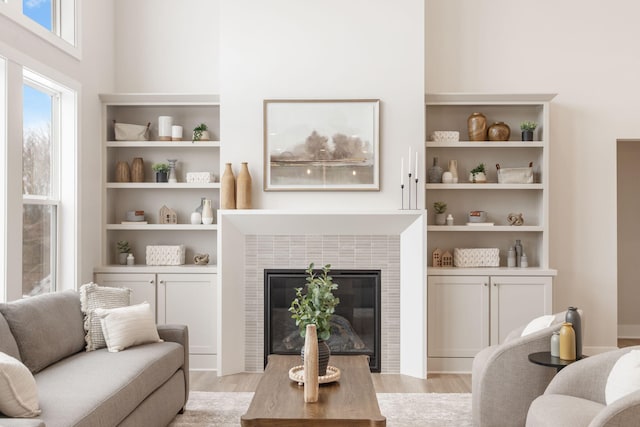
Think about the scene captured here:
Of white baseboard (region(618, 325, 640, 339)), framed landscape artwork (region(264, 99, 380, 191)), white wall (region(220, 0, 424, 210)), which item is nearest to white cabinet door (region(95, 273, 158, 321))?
white wall (region(220, 0, 424, 210))

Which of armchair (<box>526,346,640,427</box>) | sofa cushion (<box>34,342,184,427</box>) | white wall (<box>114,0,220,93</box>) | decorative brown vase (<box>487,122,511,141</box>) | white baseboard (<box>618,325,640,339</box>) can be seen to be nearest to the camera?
armchair (<box>526,346,640,427</box>)

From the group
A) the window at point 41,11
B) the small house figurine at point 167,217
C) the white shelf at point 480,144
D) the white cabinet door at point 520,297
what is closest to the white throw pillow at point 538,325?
the white cabinet door at point 520,297

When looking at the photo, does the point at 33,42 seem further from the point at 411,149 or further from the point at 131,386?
the point at 411,149

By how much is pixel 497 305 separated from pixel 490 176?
1.19m

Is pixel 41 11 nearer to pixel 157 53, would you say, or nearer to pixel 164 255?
pixel 157 53

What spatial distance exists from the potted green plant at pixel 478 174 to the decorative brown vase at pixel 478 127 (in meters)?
0.25

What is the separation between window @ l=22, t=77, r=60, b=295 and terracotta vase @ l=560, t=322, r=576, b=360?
3488mm

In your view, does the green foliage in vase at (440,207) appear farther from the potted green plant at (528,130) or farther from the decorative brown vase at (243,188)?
the decorative brown vase at (243,188)

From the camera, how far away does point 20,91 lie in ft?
13.1

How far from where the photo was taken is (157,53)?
5680 millimetres

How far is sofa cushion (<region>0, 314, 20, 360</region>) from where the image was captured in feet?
9.93

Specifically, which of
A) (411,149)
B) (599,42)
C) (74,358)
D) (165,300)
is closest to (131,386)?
A: (74,358)

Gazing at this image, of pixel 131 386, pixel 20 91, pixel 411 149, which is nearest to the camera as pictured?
pixel 131 386

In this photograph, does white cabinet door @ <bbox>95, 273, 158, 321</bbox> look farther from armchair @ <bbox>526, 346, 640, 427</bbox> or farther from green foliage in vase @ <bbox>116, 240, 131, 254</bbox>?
armchair @ <bbox>526, 346, 640, 427</bbox>
